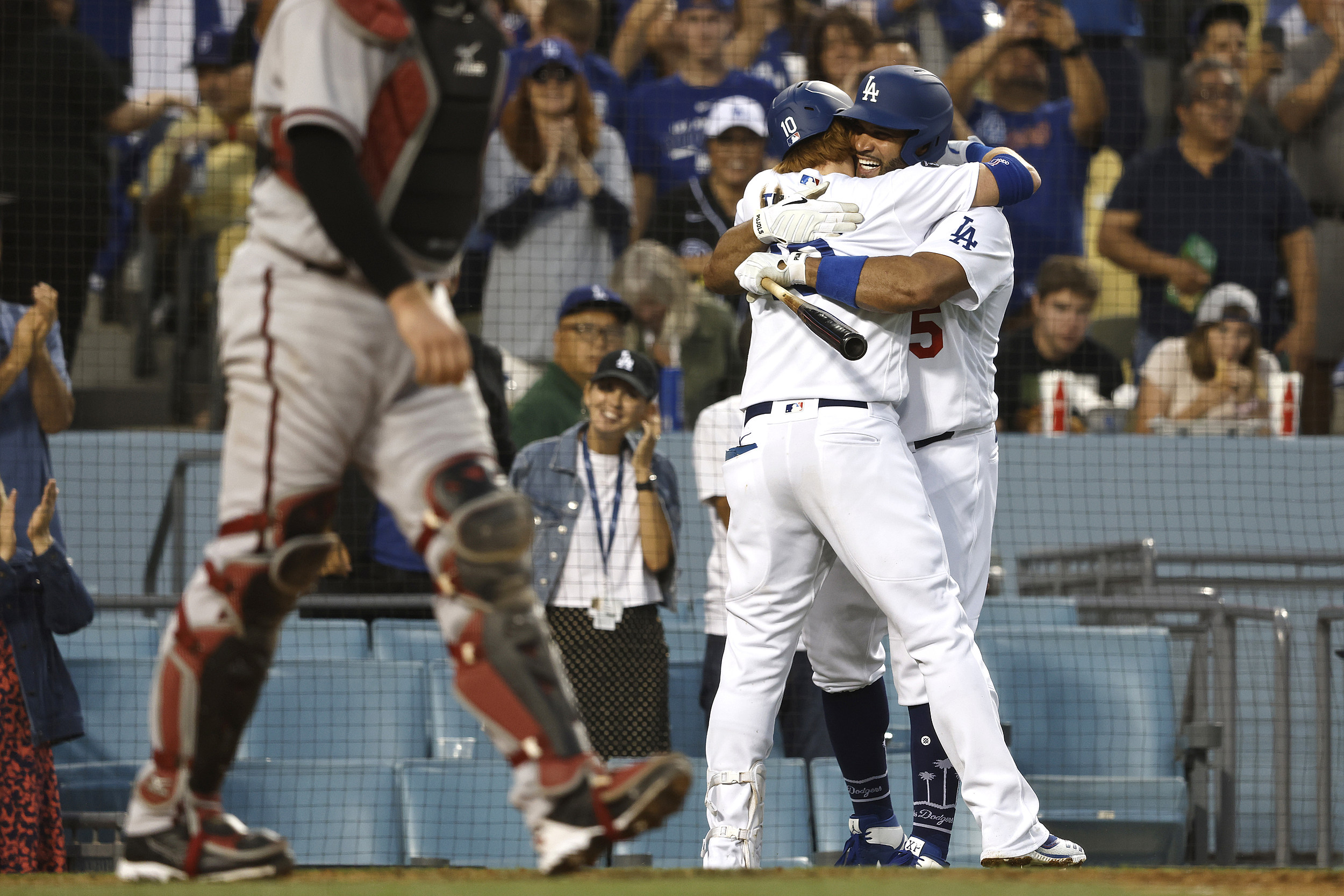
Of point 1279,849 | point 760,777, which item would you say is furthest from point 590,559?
point 1279,849

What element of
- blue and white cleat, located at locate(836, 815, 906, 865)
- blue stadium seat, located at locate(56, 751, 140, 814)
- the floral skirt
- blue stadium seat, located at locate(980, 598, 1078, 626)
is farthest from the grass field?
blue stadium seat, located at locate(980, 598, 1078, 626)

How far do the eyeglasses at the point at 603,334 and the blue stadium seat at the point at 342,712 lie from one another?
1485mm

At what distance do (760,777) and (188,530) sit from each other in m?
3.59

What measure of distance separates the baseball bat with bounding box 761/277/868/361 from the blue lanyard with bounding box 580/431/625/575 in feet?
6.52

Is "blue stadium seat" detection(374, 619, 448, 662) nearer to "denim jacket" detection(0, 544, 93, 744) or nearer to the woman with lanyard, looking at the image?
the woman with lanyard

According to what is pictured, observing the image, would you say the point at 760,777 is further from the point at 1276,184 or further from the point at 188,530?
the point at 1276,184

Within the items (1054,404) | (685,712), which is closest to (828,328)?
(685,712)

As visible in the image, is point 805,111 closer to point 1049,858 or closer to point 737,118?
point 1049,858

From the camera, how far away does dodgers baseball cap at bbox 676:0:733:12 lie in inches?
321

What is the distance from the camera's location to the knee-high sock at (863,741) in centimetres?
405

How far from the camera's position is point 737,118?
24.6 ft

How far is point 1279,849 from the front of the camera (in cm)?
588

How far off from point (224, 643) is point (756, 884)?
1.02 m

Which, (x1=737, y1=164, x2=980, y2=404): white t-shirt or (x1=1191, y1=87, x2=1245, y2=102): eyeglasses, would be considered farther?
(x1=1191, y1=87, x2=1245, y2=102): eyeglasses
